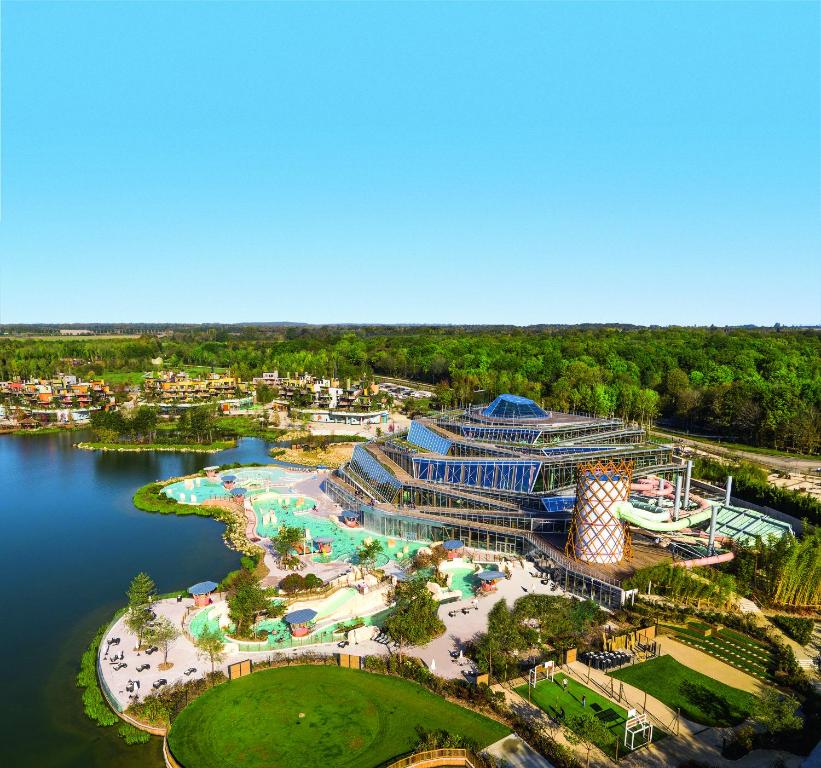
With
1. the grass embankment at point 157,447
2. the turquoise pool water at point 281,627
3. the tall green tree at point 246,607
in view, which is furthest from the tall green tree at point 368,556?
the grass embankment at point 157,447

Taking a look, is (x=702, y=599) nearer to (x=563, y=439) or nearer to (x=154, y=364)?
(x=563, y=439)

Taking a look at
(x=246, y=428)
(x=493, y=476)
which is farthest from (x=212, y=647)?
(x=246, y=428)

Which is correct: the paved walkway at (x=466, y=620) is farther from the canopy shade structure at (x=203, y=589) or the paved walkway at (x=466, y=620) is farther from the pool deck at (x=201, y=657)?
the canopy shade structure at (x=203, y=589)

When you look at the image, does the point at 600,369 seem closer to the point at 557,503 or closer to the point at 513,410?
the point at 513,410

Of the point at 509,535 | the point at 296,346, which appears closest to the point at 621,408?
the point at 509,535

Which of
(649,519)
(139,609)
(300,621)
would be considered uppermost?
(649,519)

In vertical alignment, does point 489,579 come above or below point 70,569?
above

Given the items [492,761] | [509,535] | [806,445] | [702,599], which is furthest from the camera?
[806,445]
